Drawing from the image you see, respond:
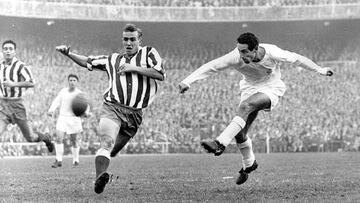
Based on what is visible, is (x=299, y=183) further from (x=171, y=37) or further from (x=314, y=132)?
(x=171, y=37)

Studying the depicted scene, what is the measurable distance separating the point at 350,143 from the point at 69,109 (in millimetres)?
16113

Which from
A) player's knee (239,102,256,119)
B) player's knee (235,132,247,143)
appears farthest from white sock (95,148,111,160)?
player's knee (235,132,247,143)

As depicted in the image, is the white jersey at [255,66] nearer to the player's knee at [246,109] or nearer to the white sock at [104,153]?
the player's knee at [246,109]

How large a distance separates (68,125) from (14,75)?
3.61 m

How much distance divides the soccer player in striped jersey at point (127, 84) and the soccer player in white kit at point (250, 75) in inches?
17.7

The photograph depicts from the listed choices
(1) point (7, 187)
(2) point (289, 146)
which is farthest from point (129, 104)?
(2) point (289, 146)

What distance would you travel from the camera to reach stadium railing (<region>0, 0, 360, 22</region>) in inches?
1178

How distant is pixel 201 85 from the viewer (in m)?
30.6

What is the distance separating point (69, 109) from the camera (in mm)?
14648

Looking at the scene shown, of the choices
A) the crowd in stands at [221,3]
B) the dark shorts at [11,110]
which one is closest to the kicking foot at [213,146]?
the dark shorts at [11,110]

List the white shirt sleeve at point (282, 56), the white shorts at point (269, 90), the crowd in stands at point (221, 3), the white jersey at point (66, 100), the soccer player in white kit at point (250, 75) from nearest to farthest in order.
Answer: the soccer player in white kit at point (250, 75)
the white shirt sleeve at point (282, 56)
the white shorts at point (269, 90)
the white jersey at point (66, 100)
the crowd in stands at point (221, 3)

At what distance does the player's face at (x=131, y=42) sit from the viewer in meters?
6.84

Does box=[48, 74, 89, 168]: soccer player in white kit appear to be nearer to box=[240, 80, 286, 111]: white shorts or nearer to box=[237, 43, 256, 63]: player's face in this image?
box=[240, 80, 286, 111]: white shorts

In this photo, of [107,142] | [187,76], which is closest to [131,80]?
[107,142]
